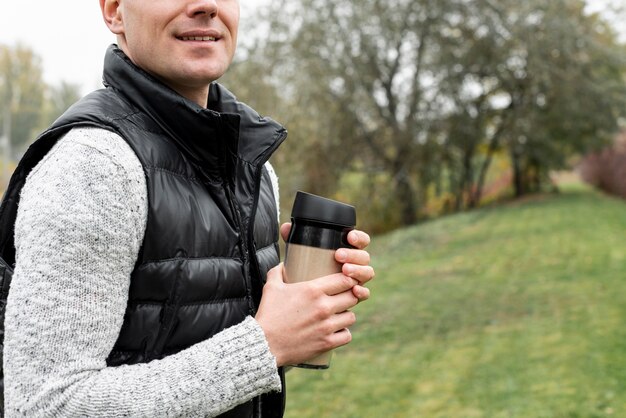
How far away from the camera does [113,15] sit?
4.72 feet

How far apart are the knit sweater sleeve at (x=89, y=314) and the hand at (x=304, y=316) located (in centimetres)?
5

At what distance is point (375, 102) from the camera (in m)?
20.8

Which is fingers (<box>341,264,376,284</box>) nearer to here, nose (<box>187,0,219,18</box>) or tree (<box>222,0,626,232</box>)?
nose (<box>187,0,219,18</box>)

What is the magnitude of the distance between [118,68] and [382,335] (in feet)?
22.8

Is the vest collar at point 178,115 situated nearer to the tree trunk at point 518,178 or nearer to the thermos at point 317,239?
the thermos at point 317,239

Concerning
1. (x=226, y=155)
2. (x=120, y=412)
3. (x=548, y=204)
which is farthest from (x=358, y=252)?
(x=548, y=204)

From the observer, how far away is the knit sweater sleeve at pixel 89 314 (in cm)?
109

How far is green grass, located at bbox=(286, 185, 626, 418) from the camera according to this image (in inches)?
224

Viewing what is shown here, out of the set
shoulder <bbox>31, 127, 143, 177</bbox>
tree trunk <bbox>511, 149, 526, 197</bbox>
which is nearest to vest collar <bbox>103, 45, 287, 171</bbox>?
shoulder <bbox>31, 127, 143, 177</bbox>

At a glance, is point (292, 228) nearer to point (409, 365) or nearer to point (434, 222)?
point (409, 365)

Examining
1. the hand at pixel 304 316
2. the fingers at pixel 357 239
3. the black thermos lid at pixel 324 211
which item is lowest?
the hand at pixel 304 316

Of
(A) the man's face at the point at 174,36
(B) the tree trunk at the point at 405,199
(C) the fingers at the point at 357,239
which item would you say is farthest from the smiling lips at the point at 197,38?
(B) the tree trunk at the point at 405,199

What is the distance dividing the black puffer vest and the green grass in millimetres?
4420

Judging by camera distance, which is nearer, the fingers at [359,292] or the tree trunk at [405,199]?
the fingers at [359,292]
